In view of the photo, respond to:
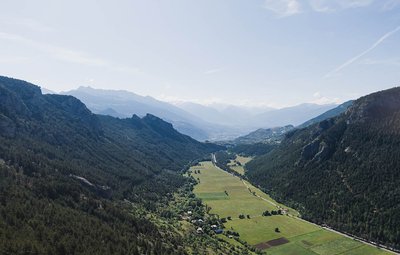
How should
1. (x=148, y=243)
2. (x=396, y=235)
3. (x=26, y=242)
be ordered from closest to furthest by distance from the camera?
(x=26, y=242) → (x=148, y=243) → (x=396, y=235)

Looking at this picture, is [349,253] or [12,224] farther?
[349,253]

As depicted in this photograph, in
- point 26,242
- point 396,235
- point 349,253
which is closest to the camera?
point 26,242

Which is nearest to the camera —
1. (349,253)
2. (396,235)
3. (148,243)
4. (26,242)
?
(26,242)

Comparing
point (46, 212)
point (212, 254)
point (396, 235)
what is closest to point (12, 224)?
point (46, 212)

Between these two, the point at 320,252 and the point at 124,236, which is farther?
the point at 320,252

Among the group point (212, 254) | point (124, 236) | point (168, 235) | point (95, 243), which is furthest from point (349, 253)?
point (95, 243)

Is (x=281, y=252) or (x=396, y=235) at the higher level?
(x=396, y=235)

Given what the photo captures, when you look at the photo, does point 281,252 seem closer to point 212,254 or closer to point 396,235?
point 212,254

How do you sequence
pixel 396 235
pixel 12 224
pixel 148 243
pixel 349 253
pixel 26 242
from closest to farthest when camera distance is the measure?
pixel 26 242 < pixel 12 224 < pixel 148 243 < pixel 349 253 < pixel 396 235

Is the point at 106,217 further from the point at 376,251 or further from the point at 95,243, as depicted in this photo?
the point at 376,251
